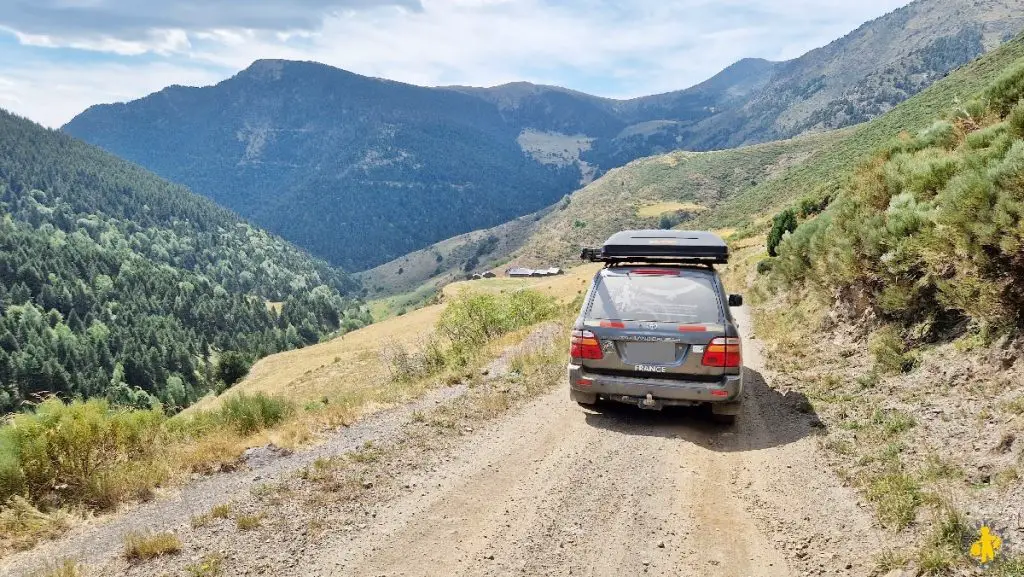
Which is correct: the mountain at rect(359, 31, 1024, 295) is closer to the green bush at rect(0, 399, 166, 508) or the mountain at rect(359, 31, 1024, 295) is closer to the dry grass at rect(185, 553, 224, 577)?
the green bush at rect(0, 399, 166, 508)

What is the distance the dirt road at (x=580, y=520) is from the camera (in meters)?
5.04

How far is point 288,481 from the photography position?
23.2 feet

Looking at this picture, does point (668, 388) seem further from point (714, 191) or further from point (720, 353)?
point (714, 191)

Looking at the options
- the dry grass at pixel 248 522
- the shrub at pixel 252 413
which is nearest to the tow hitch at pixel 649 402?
the dry grass at pixel 248 522

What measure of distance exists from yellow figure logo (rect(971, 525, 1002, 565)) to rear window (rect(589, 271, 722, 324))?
4.62 metres

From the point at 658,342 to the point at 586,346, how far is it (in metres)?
1.10

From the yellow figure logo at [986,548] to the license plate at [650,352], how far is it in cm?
439

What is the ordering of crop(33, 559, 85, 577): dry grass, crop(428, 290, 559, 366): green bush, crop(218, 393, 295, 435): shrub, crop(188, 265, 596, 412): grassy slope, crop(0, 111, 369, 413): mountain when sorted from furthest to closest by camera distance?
crop(0, 111, 369, 413): mountain < crop(188, 265, 596, 412): grassy slope < crop(428, 290, 559, 366): green bush < crop(218, 393, 295, 435): shrub < crop(33, 559, 85, 577): dry grass

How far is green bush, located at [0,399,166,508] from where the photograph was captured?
683cm

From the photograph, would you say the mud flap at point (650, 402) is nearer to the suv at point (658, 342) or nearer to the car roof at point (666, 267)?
the suv at point (658, 342)

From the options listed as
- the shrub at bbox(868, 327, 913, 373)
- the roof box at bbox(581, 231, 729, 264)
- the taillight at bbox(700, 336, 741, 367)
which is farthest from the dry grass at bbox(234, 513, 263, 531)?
the shrub at bbox(868, 327, 913, 373)

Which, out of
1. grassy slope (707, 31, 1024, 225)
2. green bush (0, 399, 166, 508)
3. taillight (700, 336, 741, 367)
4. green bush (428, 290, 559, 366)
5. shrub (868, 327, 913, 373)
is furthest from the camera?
Answer: grassy slope (707, 31, 1024, 225)

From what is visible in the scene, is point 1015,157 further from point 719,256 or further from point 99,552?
point 99,552

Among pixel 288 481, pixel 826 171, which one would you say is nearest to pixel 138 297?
pixel 826 171
